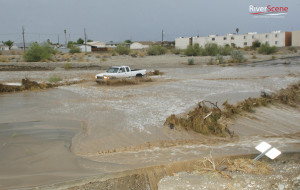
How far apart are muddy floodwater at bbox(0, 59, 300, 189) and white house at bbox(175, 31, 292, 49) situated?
77.1m

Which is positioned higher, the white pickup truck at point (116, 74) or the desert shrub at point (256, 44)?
the desert shrub at point (256, 44)

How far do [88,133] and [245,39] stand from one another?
93.8 meters

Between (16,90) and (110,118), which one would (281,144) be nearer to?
(110,118)

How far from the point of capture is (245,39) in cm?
9900

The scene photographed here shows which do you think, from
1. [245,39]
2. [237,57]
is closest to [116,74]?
[237,57]

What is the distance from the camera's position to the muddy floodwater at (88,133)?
353 inches

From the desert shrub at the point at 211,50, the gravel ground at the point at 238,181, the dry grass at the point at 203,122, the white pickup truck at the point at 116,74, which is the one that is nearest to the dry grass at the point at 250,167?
the gravel ground at the point at 238,181

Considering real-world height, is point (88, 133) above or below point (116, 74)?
below

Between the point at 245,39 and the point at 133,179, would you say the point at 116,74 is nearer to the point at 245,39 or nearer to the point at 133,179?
the point at 133,179

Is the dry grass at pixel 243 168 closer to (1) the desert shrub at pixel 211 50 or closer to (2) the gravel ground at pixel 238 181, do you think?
(2) the gravel ground at pixel 238 181

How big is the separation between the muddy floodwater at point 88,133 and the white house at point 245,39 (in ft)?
253

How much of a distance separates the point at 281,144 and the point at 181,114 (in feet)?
16.5

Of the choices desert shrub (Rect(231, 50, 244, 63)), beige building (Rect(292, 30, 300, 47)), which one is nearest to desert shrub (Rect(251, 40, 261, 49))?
beige building (Rect(292, 30, 300, 47))

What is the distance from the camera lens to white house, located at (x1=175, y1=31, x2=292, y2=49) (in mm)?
93875
